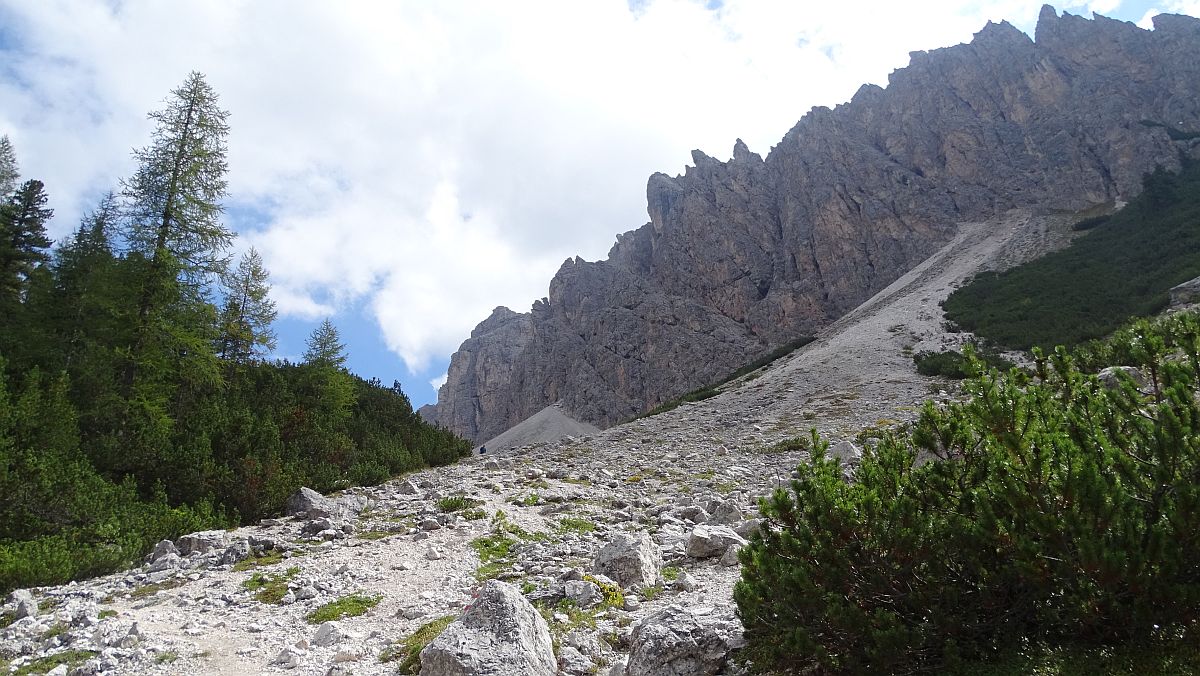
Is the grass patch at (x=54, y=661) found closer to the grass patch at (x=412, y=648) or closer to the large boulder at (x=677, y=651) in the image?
the grass patch at (x=412, y=648)

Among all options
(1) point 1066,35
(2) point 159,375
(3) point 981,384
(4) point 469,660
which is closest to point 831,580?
(3) point 981,384

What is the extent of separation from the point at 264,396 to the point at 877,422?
22.2 m

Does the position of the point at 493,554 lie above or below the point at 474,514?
below

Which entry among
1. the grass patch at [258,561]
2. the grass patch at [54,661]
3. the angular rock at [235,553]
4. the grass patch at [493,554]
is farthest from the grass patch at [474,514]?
the grass patch at [54,661]

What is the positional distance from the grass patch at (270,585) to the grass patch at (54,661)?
2.13 m

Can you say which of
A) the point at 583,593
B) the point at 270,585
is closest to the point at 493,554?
the point at 270,585

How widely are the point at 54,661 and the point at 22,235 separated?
2753 centimetres

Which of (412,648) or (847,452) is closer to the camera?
(412,648)

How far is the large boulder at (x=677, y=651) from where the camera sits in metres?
5.23

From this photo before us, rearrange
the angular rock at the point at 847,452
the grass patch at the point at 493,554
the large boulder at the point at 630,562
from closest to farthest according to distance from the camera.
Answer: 1. the large boulder at the point at 630,562
2. the grass patch at the point at 493,554
3. the angular rock at the point at 847,452

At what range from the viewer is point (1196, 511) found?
3.62m

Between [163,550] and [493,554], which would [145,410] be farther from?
[493,554]

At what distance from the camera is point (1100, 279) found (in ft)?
165

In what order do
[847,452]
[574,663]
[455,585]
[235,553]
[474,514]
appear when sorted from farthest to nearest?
[847,452], [474,514], [235,553], [455,585], [574,663]
